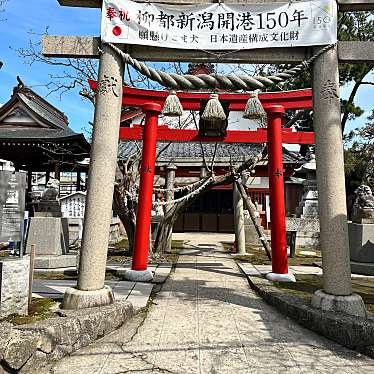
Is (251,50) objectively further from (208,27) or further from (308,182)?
(308,182)

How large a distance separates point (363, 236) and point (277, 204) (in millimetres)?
3347

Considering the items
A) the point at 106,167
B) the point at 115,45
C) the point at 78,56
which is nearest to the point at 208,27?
the point at 115,45

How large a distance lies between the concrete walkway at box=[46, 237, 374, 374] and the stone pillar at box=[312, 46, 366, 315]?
62 cm

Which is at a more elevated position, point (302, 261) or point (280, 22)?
point (280, 22)

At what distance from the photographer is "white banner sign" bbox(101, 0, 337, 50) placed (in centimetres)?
481

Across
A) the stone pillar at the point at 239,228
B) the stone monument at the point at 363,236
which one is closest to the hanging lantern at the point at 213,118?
the stone monument at the point at 363,236

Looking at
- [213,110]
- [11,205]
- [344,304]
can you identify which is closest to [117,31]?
[213,110]

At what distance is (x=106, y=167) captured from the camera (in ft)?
15.1

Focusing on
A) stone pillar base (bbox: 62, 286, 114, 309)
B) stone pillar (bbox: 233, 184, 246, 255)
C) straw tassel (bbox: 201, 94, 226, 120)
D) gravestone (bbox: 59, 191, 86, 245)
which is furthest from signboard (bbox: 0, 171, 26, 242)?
stone pillar (bbox: 233, 184, 246, 255)

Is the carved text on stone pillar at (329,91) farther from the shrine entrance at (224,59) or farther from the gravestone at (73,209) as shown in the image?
the gravestone at (73,209)

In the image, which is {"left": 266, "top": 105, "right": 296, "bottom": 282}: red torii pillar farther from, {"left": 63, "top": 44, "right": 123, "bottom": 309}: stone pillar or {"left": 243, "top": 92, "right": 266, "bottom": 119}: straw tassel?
{"left": 63, "top": 44, "right": 123, "bottom": 309}: stone pillar

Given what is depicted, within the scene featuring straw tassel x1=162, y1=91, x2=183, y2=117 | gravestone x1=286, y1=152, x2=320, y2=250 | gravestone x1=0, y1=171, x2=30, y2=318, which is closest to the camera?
gravestone x1=0, y1=171, x2=30, y2=318

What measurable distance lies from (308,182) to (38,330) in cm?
1411

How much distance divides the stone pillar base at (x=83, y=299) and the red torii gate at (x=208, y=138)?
2514 mm
